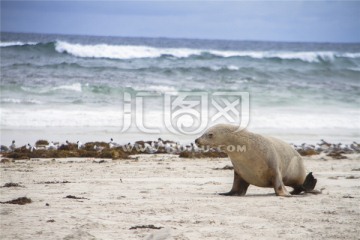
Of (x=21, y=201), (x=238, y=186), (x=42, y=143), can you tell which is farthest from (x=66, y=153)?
(x=21, y=201)

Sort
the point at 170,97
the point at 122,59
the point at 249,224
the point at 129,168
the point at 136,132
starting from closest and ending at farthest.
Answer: the point at 249,224
the point at 129,168
the point at 136,132
the point at 170,97
the point at 122,59

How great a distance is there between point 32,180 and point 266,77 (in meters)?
25.0

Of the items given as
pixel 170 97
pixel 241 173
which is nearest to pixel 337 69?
pixel 170 97

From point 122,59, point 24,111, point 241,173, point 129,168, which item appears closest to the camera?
point 241,173

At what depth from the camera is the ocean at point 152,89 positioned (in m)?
16.9

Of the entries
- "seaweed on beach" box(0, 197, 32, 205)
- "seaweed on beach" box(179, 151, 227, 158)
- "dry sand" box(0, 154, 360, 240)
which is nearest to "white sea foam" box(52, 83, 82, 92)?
"seaweed on beach" box(179, 151, 227, 158)

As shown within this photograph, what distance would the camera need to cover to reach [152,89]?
27.1m

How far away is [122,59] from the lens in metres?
38.8

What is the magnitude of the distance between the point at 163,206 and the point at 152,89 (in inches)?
779

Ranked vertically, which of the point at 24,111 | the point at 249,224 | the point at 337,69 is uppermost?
the point at 337,69

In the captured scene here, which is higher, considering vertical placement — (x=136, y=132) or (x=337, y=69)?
(x=337, y=69)

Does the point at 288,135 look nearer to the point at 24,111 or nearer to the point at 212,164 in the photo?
the point at 212,164
